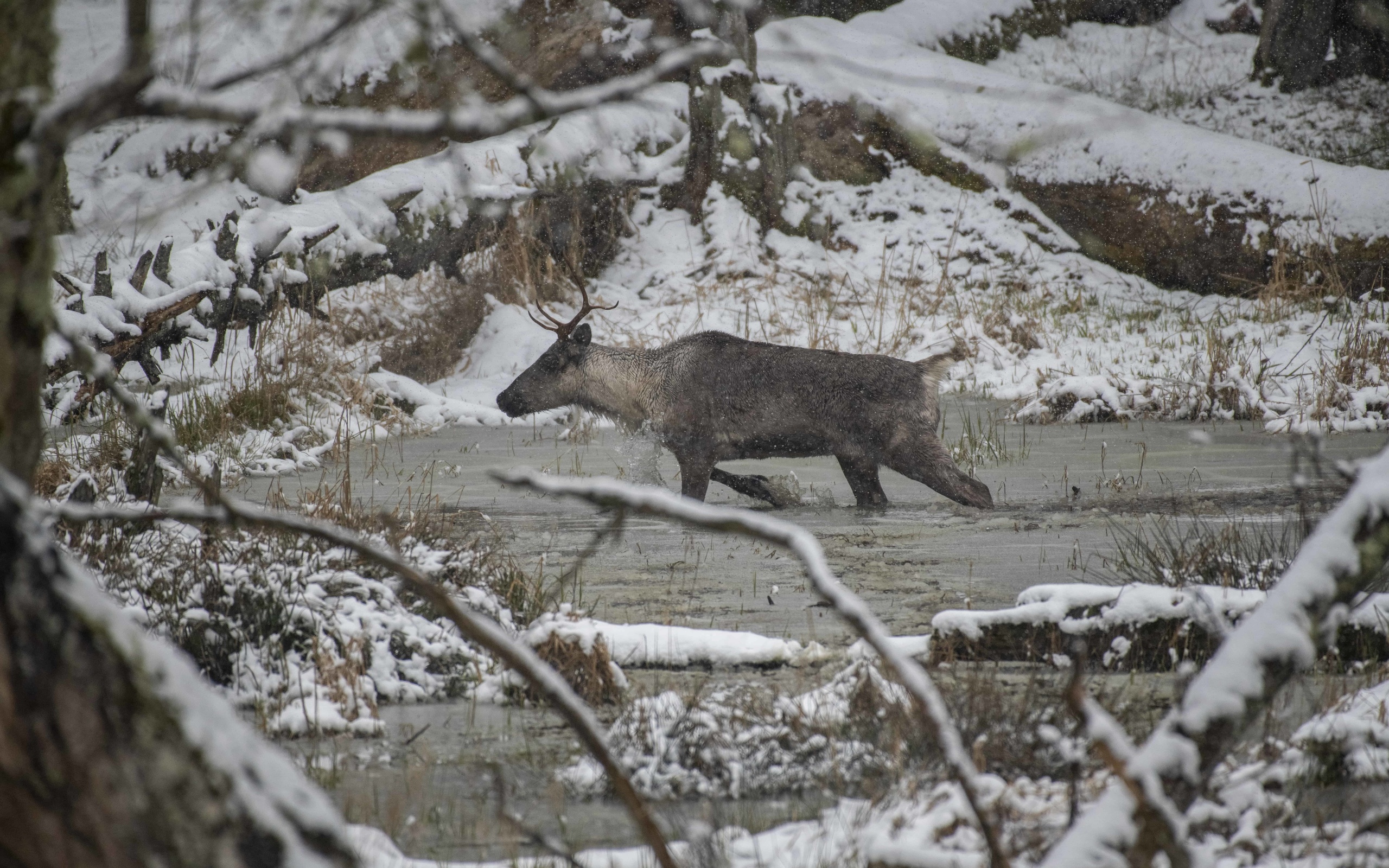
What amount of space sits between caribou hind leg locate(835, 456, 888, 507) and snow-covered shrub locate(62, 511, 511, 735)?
3.76 metres

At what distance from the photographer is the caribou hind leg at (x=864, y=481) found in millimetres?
7938

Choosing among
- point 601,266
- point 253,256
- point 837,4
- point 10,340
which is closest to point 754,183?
point 601,266

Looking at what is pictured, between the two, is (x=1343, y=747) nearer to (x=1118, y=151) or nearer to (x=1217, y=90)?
(x=1118, y=151)

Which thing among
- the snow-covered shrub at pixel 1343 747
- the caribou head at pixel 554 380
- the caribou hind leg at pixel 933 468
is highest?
the snow-covered shrub at pixel 1343 747

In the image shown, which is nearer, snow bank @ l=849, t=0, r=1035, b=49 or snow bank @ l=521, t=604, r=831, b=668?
snow bank @ l=521, t=604, r=831, b=668

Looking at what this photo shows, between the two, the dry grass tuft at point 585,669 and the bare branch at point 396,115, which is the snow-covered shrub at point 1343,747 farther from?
the bare branch at point 396,115

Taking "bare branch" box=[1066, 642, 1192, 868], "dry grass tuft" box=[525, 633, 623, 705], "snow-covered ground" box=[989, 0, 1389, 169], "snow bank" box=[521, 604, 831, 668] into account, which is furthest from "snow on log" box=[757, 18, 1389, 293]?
"bare branch" box=[1066, 642, 1192, 868]

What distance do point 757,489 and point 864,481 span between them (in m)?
0.68

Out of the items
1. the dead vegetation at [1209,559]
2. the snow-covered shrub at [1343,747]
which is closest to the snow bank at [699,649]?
the dead vegetation at [1209,559]

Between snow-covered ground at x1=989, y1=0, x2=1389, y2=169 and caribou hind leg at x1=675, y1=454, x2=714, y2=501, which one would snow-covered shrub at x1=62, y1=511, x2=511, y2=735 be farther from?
snow-covered ground at x1=989, y1=0, x2=1389, y2=169

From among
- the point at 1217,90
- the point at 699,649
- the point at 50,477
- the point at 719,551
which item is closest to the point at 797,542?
the point at 699,649

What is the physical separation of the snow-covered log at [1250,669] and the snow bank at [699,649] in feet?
7.54

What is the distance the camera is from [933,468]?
7715mm

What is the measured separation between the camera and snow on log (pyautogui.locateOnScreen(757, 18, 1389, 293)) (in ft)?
48.9
